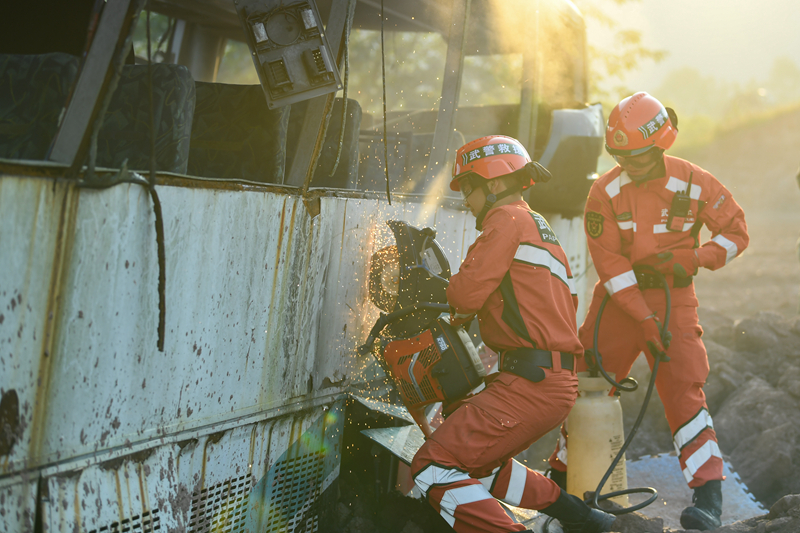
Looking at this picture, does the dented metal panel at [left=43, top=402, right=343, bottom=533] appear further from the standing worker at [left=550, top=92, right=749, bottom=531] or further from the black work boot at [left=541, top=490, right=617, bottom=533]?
the standing worker at [left=550, top=92, right=749, bottom=531]

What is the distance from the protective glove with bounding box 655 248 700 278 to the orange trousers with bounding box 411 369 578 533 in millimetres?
1141

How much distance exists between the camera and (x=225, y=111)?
11.0 ft

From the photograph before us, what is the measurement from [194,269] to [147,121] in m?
0.69

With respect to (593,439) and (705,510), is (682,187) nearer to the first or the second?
(593,439)

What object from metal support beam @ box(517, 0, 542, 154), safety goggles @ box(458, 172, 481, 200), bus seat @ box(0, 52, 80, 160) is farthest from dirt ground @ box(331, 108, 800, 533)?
metal support beam @ box(517, 0, 542, 154)

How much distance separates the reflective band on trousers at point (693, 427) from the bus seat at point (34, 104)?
3.22 metres

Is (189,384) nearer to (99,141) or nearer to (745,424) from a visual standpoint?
(99,141)

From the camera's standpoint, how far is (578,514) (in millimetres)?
3082

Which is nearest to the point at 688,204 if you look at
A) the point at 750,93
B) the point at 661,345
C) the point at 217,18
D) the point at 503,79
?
the point at 661,345

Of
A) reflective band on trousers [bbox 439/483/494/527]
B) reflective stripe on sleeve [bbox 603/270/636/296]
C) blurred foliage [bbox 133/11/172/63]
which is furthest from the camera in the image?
blurred foliage [bbox 133/11/172/63]

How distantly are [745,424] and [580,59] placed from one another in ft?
10.9

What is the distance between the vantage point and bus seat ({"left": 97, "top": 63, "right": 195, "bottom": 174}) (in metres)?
2.58

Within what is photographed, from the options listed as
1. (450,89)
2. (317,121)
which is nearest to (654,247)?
(450,89)

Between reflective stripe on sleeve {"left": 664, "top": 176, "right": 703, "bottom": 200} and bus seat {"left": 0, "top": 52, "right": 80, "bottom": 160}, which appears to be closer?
bus seat {"left": 0, "top": 52, "right": 80, "bottom": 160}
